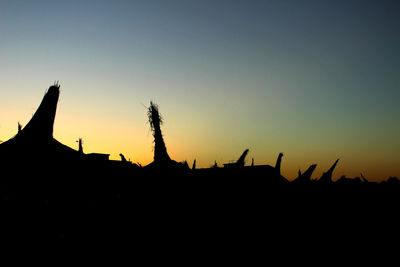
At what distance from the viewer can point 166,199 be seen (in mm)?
8055

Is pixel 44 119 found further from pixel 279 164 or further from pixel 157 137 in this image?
pixel 279 164

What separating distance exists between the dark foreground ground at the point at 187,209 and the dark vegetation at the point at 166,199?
0.09 ft

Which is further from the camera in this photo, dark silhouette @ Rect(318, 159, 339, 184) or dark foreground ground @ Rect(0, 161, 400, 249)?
dark silhouette @ Rect(318, 159, 339, 184)

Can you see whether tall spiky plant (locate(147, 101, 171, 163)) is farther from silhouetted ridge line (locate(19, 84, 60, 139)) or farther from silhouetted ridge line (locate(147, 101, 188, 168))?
silhouetted ridge line (locate(19, 84, 60, 139))

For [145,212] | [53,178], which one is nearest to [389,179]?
[145,212]

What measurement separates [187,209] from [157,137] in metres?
3.17

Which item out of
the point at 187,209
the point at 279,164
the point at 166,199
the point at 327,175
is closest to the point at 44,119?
the point at 166,199

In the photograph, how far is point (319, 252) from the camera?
7.09 m

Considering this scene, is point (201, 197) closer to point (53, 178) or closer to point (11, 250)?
point (53, 178)

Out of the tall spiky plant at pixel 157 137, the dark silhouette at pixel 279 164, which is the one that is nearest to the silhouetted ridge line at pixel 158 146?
the tall spiky plant at pixel 157 137

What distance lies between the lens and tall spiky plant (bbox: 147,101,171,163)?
9022mm

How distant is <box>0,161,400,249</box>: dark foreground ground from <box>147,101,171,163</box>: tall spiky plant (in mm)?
696

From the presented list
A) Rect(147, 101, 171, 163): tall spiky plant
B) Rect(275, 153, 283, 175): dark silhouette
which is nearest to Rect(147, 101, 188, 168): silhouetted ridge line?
Rect(147, 101, 171, 163): tall spiky plant

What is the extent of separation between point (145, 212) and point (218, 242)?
2495mm
